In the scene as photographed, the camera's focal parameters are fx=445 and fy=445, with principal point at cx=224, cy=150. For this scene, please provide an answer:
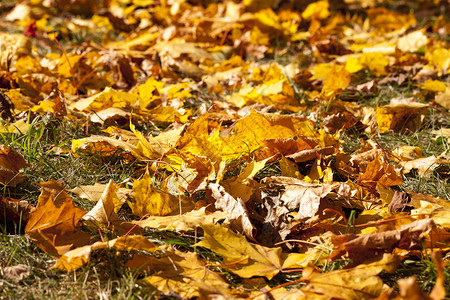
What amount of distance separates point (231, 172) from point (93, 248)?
25.4 inches

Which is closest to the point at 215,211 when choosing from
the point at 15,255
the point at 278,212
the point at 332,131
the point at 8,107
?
the point at 278,212

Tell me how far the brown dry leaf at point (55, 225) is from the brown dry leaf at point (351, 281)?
63cm

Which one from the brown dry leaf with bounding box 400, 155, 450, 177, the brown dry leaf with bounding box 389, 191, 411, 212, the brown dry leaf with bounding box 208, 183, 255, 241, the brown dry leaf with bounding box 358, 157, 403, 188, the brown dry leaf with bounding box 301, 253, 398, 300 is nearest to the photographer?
the brown dry leaf with bounding box 301, 253, 398, 300

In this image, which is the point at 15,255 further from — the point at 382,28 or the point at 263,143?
the point at 382,28

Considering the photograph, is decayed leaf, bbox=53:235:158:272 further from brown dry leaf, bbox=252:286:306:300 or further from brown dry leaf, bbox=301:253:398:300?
brown dry leaf, bbox=301:253:398:300

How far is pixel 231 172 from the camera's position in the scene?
5.45ft

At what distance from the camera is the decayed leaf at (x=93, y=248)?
1136 mm

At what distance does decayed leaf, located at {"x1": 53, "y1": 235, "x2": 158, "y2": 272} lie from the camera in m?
1.14

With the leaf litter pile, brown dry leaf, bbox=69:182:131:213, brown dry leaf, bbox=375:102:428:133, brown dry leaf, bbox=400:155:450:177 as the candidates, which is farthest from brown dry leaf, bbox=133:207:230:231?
brown dry leaf, bbox=375:102:428:133

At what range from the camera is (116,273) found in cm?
119

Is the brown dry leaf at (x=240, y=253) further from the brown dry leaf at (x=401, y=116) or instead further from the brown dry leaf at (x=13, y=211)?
the brown dry leaf at (x=401, y=116)

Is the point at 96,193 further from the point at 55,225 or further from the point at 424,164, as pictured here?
the point at 424,164

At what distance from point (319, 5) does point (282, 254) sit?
313 centimetres

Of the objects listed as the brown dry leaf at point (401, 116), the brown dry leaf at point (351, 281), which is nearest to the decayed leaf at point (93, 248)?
the brown dry leaf at point (351, 281)
